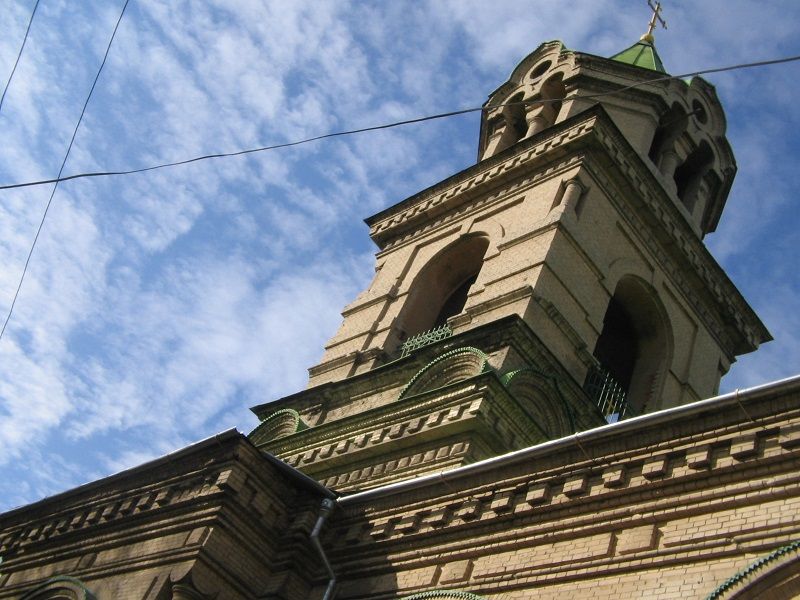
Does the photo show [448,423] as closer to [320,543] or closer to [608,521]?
[320,543]

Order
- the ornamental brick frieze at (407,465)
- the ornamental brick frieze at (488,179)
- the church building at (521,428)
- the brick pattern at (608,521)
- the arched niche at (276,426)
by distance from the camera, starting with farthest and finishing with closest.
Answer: the ornamental brick frieze at (488,179)
the arched niche at (276,426)
the ornamental brick frieze at (407,465)
the church building at (521,428)
the brick pattern at (608,521)

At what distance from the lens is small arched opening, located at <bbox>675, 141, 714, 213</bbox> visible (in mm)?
20453

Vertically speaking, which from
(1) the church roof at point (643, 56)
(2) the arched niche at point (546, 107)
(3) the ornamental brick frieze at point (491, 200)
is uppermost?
(1) the church roof at point (643, 56)

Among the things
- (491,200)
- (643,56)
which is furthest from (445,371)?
(643,56)

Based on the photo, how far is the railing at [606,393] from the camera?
1498 centimetres

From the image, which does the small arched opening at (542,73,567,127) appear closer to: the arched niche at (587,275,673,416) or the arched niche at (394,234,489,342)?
the arched niche at (394,234,489,342)

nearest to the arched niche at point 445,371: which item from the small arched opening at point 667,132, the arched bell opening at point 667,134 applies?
the arched bell opening at point 667,134

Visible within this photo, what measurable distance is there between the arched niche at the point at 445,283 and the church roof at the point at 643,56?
6.46 m

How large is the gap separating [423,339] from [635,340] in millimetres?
3953

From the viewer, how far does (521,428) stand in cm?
1236

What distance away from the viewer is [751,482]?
7.21m

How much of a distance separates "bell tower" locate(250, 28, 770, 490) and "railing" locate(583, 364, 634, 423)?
1.2 inches

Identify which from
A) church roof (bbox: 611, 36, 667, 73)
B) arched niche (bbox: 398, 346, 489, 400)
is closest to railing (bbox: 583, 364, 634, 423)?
arched niche (bbox: 398, 346, 489, 400)

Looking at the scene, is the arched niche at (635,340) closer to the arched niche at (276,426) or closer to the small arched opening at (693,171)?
the small arched opening at (693,171)
